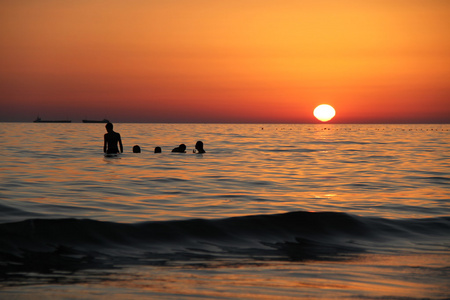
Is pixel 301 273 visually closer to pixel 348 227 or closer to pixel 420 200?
pixel 348 227

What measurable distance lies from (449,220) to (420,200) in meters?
3.94

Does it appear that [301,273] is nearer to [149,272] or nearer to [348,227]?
[149,272]

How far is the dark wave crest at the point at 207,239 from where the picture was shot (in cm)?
828

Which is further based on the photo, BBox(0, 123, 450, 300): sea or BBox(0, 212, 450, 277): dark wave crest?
BBox(0, 212, 450, 277): dark wave crest

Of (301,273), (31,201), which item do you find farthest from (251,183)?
(301,273)

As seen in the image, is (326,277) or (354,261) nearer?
(326,277)

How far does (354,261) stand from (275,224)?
3.15 meters

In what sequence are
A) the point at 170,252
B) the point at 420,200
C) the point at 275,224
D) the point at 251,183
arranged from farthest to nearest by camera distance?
the point at 251,183 < the point at 420,200 < the point at 275,224 < the point at 170,252

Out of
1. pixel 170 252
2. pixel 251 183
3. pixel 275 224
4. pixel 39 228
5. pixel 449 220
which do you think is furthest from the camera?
pixel 251 183

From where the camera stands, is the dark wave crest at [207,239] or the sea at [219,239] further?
the dark wave crest at [207,239]

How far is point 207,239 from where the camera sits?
999 cm

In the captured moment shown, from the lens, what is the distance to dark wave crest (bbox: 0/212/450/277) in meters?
8.28

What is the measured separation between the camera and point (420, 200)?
16203mm

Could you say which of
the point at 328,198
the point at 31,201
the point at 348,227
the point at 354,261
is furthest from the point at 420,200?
the point at 31,201
